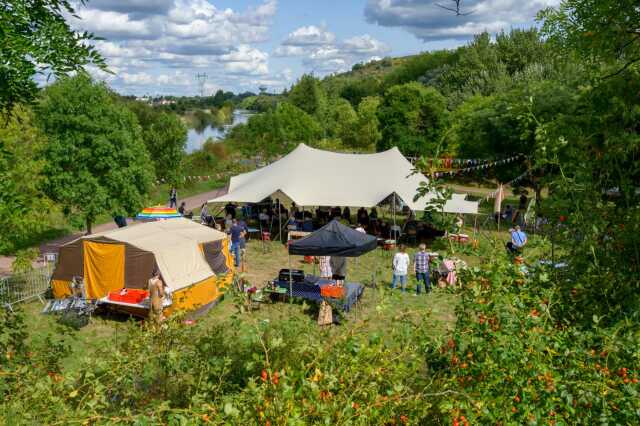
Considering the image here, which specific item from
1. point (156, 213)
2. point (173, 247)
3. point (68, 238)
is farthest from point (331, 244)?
point (68, 238)

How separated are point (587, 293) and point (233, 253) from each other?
43.2ft

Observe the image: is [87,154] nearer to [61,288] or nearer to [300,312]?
[61,288]

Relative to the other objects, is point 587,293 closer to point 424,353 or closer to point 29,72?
point 424,353

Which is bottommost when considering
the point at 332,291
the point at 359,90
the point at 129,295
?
the point at 129,295

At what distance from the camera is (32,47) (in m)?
4.30

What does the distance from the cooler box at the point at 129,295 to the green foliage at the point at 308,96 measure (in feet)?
194

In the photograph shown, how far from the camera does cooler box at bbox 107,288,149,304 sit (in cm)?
1165

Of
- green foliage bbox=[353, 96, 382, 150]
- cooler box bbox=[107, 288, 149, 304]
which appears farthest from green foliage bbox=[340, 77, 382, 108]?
cooler box bbox=[107, 288, 149, 304]

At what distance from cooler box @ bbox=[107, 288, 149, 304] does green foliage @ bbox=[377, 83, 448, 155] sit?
34.7 m

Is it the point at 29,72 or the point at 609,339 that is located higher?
the point at 29,72

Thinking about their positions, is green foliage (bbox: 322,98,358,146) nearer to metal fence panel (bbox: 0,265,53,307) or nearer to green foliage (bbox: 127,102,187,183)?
green foliage (bbox: 127,102,187,183)

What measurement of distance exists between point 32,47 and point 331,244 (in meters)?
8.27

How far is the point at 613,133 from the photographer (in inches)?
187

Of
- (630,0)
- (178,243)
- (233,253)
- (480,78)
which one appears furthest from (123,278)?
(480,78)
